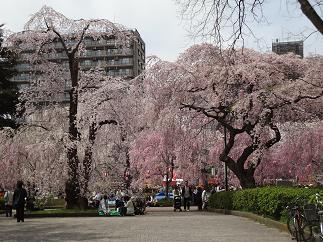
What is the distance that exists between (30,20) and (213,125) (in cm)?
1238

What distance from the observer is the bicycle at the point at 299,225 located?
10055mm

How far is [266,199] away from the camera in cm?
1609

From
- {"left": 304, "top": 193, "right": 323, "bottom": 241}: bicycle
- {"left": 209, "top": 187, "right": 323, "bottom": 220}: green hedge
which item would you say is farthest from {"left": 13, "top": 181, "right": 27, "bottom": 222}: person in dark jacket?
{"left": 304, "top": 193, "right": 323, "bottom": 241}: bicycle

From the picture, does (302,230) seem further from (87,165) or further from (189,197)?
(189,197)

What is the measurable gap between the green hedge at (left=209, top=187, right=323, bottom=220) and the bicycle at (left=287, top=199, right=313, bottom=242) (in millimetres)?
→ 622

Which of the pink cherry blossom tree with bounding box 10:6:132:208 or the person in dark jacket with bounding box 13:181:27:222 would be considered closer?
the person in dark jacket with bounding box 13:181:27:222

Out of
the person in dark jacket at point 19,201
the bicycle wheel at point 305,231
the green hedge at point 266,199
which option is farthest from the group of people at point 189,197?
the bicycle wheel at point 305,231

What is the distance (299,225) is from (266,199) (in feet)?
19.1

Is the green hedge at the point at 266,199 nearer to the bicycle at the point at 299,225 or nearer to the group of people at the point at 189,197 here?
the bicycle at the point at 299,225

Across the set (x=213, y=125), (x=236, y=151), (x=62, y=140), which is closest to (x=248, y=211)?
(x=62, y=140)

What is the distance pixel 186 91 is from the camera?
26516 millimetres

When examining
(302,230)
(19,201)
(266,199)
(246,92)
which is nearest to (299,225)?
(302,230)

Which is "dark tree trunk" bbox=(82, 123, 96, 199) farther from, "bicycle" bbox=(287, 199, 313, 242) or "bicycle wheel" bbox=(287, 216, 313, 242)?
"bicycle wheel" bbox=(287, 216, 313, 242)

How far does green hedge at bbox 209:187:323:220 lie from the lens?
1349 cm
